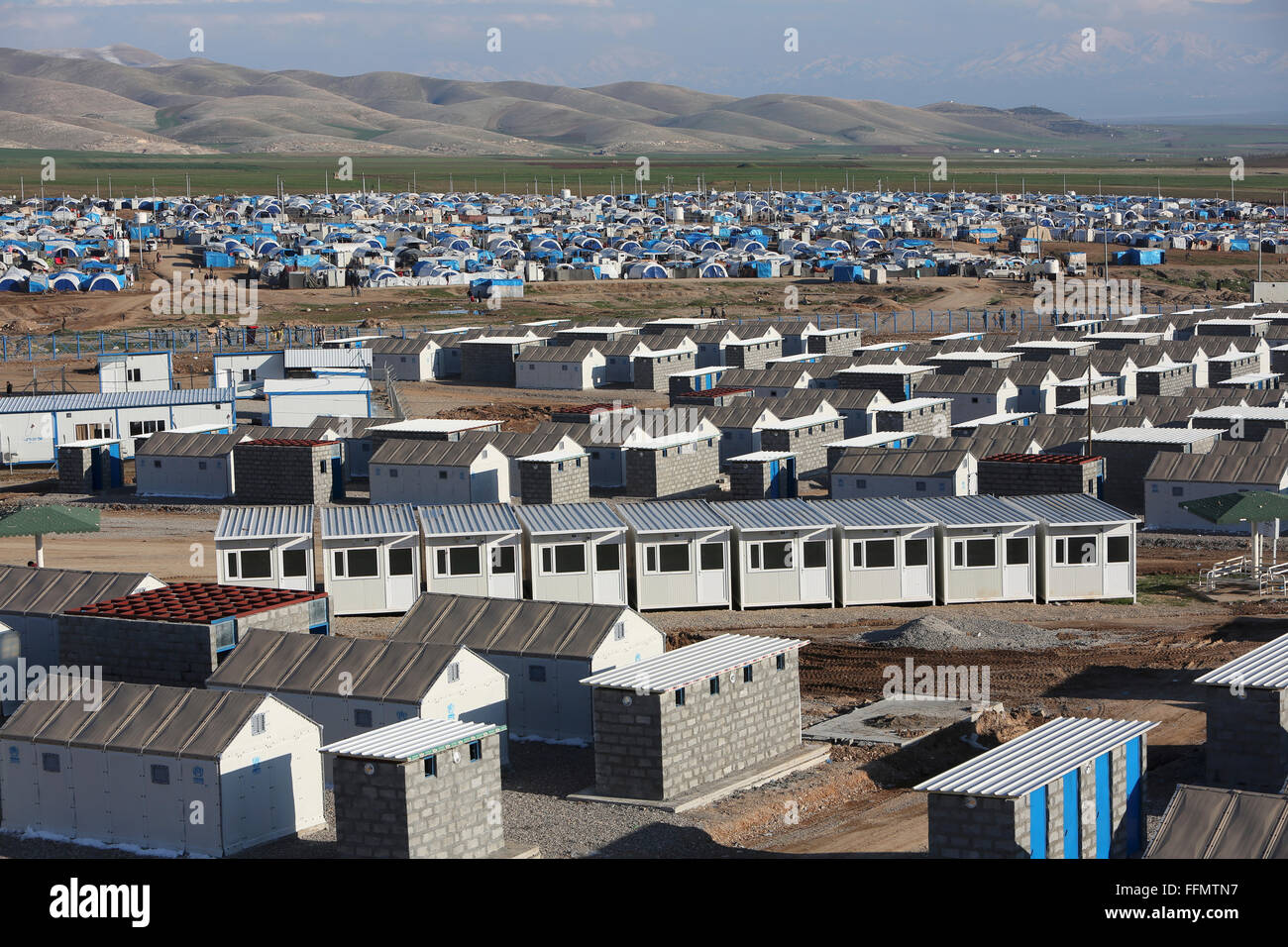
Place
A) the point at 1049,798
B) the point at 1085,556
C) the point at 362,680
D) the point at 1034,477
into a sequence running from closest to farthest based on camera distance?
the point at 1049,798, the point at 362,680, the point at 1085,556, the point at 1034,477

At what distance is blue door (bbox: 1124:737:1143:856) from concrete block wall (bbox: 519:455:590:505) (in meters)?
23.1

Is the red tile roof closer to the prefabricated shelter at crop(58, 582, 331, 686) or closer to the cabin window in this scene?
the prefabricated shelter at crop(58, 582, 331, 686)

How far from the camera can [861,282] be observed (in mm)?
111875

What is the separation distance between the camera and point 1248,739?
71.8 ft

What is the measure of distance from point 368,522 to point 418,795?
1549 cm

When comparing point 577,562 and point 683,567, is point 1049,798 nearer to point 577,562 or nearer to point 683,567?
point 683,567

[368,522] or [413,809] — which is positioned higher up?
[368,522]

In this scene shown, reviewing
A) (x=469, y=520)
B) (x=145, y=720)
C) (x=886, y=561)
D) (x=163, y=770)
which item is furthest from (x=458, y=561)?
(x=163, y=770)

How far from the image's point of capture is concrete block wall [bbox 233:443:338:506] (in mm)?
45500
